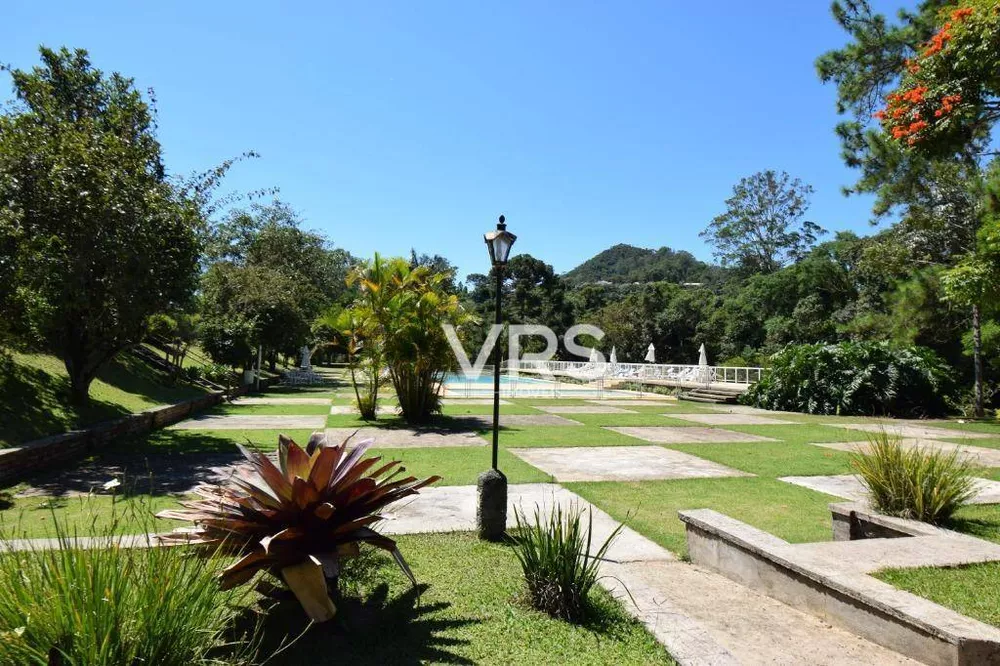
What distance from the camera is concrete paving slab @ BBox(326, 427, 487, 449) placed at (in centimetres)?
1027

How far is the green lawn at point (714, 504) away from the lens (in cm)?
532

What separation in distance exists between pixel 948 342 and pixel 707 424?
34.0 feet

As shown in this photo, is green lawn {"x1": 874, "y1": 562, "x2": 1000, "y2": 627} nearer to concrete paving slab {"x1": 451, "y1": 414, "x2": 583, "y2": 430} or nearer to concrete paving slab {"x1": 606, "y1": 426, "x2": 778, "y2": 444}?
concrete paving slab {"x1": 606, "y1": 426, "x2": 778, "y2": 444}

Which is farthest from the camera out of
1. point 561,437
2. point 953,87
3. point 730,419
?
point 730,419

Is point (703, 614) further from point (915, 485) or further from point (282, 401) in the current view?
point (282, 401)

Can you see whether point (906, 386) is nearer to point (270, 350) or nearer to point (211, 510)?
point (211, 510)

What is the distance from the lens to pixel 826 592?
3330 millimetres

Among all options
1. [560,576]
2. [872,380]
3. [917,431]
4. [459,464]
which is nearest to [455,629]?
[560,576]

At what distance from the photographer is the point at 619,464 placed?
8.68 meters

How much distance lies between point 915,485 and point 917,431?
30.7 ft

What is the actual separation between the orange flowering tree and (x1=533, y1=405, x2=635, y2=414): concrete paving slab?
34.1 ft

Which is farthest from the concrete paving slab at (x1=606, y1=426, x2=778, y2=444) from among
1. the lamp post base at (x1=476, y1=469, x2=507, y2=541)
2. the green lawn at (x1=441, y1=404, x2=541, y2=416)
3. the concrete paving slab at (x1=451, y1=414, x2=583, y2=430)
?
the lamp post base at (x1=476, y1=469, x2=507, y2=541)

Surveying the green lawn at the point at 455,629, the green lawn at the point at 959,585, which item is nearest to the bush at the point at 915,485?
the green lawn at the point at 959,585

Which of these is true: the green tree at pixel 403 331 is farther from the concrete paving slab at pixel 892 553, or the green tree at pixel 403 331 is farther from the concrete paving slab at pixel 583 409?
the concrete paving slab at pixel 892 553
